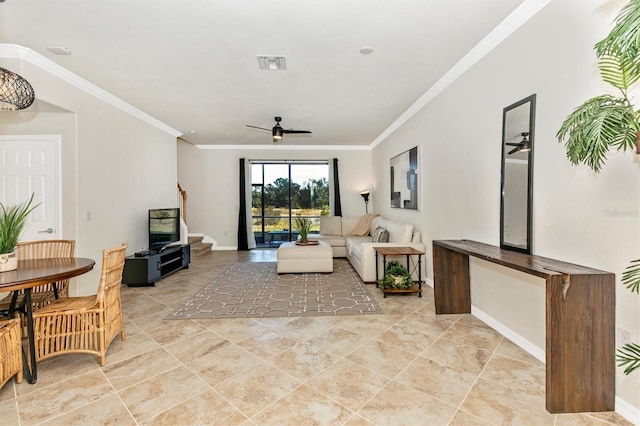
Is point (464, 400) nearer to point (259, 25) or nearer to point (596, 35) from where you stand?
point (596, 35)

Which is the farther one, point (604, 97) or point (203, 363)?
point (203, 363)

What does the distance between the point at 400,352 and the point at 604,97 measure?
2099 millimetres

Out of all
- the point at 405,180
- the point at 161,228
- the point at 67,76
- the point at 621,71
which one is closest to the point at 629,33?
the point at 621,71

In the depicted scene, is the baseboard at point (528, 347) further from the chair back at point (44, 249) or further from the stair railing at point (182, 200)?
the stair railing at point (182, 200)

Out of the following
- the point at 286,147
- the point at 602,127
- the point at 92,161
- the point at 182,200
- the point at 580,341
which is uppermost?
the point at 286,147

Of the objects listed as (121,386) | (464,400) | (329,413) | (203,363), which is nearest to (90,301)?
(121,386)

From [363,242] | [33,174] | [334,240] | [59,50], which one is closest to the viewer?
[59,50]

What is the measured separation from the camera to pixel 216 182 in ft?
26.5

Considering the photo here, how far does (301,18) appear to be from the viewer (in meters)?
2.48

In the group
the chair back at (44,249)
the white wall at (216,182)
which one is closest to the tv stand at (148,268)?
the chair back at (44,249)

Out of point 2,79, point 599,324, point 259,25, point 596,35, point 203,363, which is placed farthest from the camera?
point 259,25

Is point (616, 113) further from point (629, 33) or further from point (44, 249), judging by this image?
point (44, 249)

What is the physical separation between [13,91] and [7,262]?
129 cm

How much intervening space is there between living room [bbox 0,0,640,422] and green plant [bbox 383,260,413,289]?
0.56 meters
